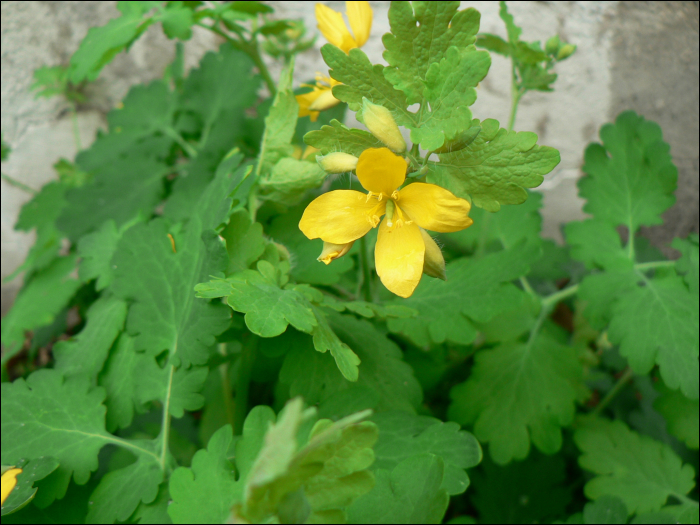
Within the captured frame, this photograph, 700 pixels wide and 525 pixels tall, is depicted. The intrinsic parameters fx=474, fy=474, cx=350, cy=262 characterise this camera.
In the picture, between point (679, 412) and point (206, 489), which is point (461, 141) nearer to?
point (206, 489)

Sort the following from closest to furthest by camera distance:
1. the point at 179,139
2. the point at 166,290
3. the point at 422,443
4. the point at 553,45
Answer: the point at 422,443, the point at 166,290, the point at 553,45, the point at 179,139

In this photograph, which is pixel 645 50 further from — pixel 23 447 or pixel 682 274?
pixel 23 447

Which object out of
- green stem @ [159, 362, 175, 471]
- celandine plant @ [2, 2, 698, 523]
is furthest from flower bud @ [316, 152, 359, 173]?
green stem @ [159, 362, 175, 471]

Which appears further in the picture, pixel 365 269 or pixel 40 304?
pixel 40 304

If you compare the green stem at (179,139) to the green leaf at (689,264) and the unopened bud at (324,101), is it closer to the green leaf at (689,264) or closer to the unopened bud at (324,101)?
the unopened bud at (324,101)

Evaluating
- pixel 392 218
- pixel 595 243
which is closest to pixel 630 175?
Answer: pixel 595 243

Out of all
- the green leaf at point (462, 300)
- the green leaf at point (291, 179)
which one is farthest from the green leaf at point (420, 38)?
the green leaf at point (462, 300)

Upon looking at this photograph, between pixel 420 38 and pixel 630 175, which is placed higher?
pixel 420 38

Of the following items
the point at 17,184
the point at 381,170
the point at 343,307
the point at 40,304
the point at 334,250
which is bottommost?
the point at 40,304
